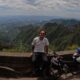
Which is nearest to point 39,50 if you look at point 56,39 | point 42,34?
point 42,34

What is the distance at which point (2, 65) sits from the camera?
1068 centimetres

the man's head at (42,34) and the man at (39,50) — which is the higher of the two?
the man's head at (42,34)

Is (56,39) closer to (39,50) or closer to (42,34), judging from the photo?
(39,50)

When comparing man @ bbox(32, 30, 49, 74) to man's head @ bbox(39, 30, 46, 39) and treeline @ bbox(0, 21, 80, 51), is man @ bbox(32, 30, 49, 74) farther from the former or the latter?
treeline @ bbox(0, 21, 80, 51)

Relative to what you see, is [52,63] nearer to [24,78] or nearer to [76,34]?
[24,78]

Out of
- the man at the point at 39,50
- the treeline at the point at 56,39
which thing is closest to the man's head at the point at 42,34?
the man at the point at 39,50

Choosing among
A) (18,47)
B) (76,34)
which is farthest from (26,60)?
(76,34)

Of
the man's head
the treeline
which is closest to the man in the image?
the man's head

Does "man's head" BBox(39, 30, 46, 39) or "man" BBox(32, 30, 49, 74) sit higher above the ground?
"man's head" BBox(39, 30, 46, 39)

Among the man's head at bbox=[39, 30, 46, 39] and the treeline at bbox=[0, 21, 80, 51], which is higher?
the man's head at bbox=[39, 30, 46, 39]

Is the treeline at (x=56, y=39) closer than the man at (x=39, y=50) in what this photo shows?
No

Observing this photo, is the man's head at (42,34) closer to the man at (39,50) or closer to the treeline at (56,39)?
the man at (39,50)

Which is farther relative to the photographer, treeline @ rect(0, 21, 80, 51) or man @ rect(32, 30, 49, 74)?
treeline @ rect(0, 21, 80, 51)

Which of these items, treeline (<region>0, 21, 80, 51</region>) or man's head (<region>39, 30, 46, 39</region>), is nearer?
man's head (<region>39, 30, 46, 39</region>)
